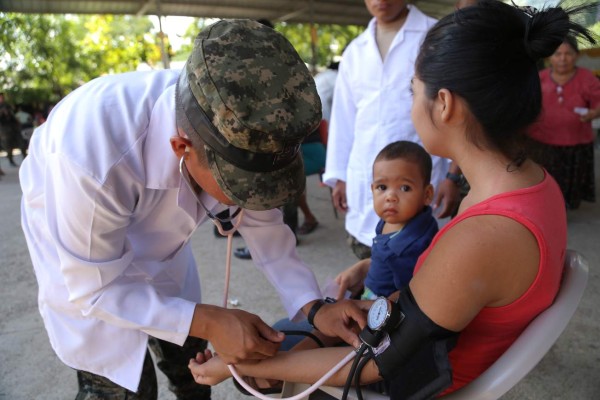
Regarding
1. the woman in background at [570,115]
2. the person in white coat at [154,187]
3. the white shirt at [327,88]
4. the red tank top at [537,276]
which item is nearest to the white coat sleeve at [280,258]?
the person in white coat at [154,187]

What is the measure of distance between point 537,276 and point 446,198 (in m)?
1.16

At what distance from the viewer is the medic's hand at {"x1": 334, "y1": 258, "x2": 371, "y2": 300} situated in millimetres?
1586

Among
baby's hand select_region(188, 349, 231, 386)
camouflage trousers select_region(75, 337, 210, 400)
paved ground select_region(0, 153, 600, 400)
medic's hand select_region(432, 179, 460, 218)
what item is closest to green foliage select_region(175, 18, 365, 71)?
paved ground select_region(0, 153, 600, 400)

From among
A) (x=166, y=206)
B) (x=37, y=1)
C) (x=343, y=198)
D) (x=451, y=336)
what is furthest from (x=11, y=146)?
(x=451, y=336)

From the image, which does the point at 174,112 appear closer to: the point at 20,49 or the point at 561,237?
the point at 561,237

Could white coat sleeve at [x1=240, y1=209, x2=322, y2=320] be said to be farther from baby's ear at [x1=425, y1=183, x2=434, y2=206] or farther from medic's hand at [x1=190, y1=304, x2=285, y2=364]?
baby's ear at [x1=425, y1=183, x2=434, y2=206]

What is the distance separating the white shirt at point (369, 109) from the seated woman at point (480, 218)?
0.95 metres

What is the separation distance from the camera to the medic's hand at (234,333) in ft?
3.56

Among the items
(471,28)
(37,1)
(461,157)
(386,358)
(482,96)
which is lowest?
(37,1)

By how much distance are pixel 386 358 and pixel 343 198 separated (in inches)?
58.4

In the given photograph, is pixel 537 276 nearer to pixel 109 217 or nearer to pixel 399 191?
pixel 399 191

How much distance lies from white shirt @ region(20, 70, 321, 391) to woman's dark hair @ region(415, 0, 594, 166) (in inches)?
24.8

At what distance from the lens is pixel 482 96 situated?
1.00 meters

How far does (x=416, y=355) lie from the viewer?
98 cm
